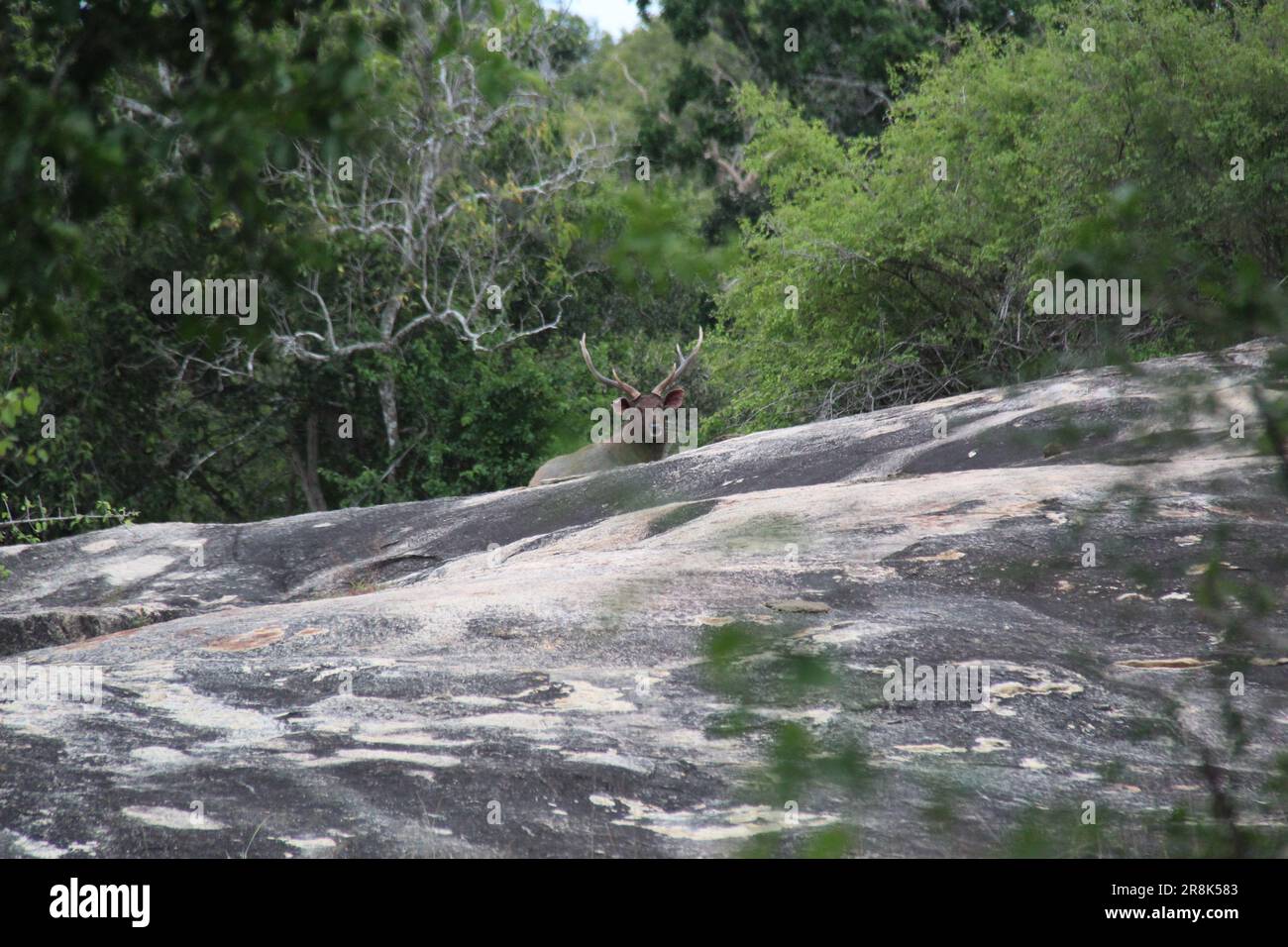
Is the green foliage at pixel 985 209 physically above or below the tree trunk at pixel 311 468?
above

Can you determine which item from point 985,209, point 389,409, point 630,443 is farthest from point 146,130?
point 389,409

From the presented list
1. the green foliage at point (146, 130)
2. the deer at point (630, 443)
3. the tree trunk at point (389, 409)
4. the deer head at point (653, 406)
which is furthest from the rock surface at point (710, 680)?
the tree trunk at point (389, 409)

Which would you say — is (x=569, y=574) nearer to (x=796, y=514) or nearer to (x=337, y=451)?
(x=796, y=514)

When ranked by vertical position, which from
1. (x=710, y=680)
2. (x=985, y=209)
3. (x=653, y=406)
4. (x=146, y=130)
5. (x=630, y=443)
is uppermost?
(x=985, y=209)

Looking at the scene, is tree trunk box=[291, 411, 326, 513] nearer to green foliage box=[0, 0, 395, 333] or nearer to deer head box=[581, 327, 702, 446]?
deer head box=[581, 327, 702, 446]

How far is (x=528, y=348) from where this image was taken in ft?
73.0

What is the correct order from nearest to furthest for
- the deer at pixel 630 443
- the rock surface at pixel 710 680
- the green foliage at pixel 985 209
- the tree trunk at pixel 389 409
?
1. the rock surface at pixel 710 680
2. the deer at pixel 630 443
3. the green foliage at pixel 985 209
4. the tree trunk at pixel 389 409

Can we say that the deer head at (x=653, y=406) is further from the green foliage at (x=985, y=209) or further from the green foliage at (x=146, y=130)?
the green foliage at (x=146, y=130)

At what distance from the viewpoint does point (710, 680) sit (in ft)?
14.8

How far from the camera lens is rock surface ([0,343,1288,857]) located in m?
3.53

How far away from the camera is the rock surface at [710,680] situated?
3.53 metres

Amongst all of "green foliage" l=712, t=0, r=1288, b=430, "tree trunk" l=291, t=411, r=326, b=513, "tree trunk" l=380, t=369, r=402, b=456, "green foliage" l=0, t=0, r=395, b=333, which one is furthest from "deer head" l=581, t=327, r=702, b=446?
"green foliage" l=0, t=0, r=395, b=333

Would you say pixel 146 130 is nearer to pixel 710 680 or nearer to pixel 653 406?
pixel 710 680

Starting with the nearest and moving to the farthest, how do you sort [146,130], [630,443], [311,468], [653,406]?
[146,130]
[630,443]
[653,406]
[311,468]
